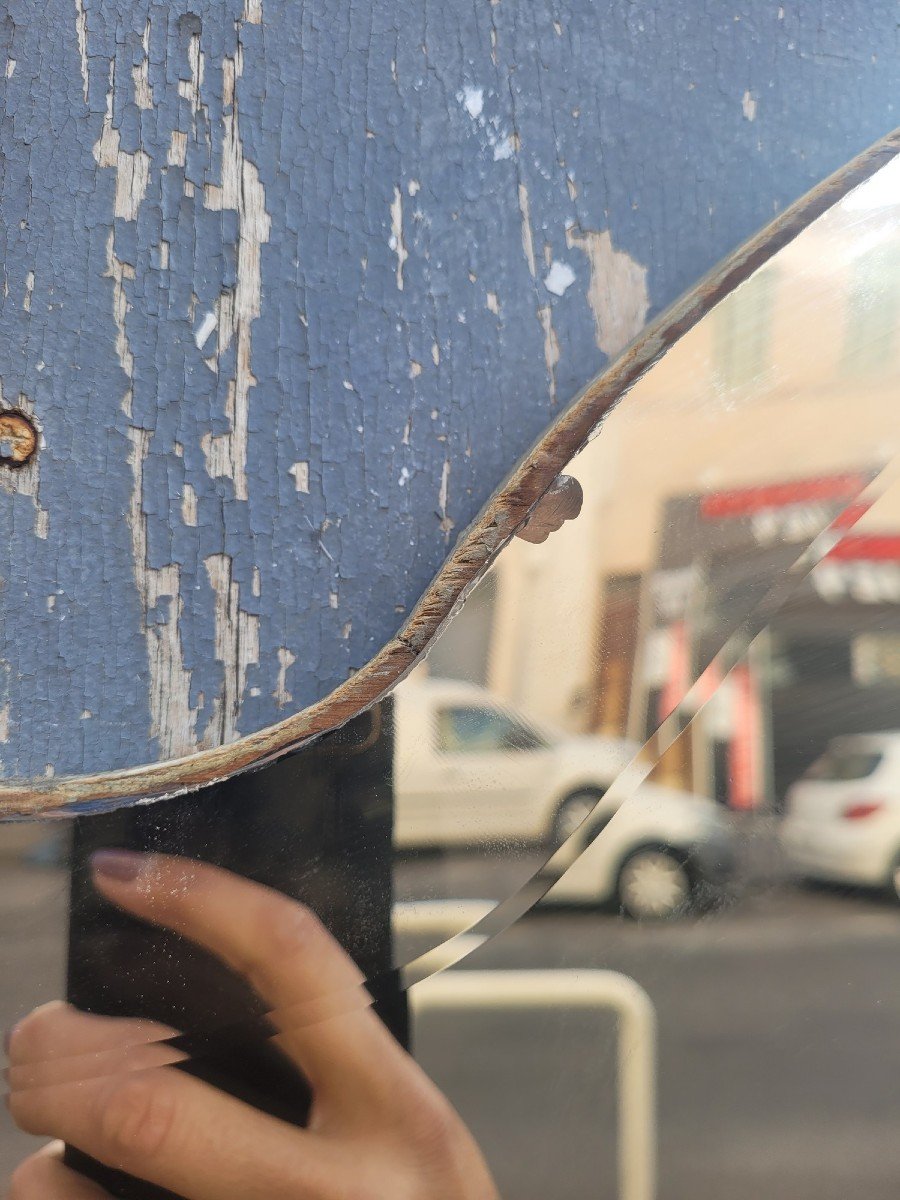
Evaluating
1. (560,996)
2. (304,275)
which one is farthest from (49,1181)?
(304,275)

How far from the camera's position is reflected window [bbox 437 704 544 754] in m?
0.55

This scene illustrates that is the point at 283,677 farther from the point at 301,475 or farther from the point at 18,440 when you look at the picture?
the point at 18,440

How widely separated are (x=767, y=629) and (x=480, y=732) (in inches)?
7.3

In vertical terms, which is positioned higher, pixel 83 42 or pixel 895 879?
pixel 83 42

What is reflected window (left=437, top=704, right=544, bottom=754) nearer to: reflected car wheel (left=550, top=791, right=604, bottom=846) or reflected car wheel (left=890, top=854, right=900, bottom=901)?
reflected car wheel (left=550, top=791, right=604, bottom=846)

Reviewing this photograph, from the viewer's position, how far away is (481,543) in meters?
0.58

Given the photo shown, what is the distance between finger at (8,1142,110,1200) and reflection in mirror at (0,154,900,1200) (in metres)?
0.02

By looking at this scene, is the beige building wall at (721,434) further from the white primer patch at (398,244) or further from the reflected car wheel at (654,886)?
the white primer patch at (398,244)

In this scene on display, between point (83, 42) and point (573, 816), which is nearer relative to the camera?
point (573, 816)

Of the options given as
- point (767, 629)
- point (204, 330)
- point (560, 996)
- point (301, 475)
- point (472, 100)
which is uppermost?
point (472, 100)

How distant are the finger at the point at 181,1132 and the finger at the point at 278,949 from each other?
0.05 m

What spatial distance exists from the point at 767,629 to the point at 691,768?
0.32ft

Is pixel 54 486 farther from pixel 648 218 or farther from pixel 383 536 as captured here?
pixel 648 218

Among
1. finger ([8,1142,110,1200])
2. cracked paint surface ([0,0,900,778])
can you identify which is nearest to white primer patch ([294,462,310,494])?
cracked paint surface ([0,0,900,778])
